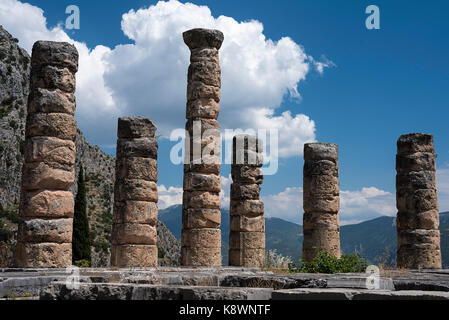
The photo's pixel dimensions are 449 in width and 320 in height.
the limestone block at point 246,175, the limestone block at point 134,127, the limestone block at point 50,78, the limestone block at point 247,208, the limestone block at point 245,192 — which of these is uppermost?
the limestone block at point 50,78

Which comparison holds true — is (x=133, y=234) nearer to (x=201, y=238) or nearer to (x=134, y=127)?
(x=201, y=238)

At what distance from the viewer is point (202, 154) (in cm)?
1789

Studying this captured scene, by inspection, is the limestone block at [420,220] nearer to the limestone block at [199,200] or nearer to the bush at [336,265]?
the bush at [336,265]

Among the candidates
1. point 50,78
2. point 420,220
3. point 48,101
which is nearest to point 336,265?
point 420,220

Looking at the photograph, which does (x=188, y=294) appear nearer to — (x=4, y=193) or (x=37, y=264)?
(x=37, y=264)

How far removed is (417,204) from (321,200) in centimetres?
305

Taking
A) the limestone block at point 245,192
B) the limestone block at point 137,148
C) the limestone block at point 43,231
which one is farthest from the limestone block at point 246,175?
the limestone block at point 43,231

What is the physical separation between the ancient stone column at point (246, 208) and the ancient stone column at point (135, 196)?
4516 mm

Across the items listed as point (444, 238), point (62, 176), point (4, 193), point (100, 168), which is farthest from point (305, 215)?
point (444, 238)

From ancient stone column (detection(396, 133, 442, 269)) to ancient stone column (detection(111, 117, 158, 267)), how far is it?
8087 mm

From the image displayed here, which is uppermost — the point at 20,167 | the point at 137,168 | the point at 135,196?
the point at 20,167

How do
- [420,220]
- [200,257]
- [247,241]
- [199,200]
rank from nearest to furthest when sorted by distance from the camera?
[200,257], [199,200], [420,220], [247,241]

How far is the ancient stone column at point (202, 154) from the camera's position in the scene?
17.4 meters

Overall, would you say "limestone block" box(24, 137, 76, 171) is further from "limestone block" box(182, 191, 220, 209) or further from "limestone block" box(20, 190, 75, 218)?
"limestone block" box(182, 191, 220, 209)
